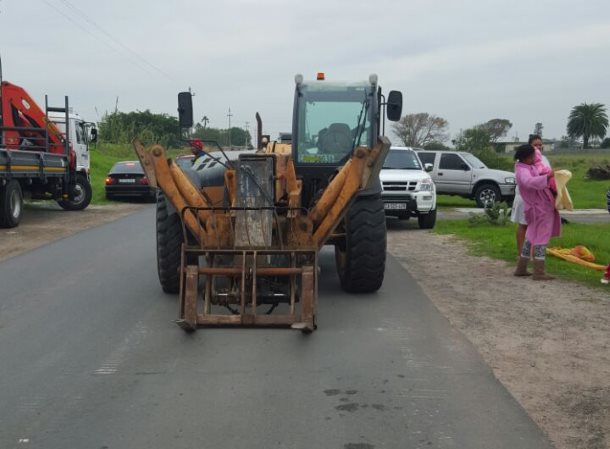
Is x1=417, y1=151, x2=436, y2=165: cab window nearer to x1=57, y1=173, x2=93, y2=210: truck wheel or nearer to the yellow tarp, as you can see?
x1=57, y1=173, x2=93, y2=210: truck wheel

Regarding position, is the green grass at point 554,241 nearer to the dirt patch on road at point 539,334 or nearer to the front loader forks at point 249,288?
the dirt patch on road at point 539,334

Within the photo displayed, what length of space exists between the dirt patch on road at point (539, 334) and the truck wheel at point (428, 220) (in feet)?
16.1

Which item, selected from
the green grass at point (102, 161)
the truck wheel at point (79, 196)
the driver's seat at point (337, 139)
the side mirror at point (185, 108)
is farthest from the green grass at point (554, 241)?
the green grass at point (102, 161)

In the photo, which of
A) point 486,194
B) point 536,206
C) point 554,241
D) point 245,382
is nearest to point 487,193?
point 486,194

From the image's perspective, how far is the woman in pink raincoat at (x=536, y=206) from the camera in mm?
9203

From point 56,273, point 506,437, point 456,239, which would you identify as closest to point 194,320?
point 506,437

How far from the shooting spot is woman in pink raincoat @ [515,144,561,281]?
30.2ft

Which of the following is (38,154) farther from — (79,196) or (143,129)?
(143,129)

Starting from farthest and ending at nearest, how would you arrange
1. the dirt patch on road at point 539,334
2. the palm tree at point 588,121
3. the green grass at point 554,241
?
the palm tree at point 588,121 < the green grass at point 554,241 < the dirt patch on road at point 539,334

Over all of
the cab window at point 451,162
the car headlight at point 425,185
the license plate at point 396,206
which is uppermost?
the cab window at point 451,162

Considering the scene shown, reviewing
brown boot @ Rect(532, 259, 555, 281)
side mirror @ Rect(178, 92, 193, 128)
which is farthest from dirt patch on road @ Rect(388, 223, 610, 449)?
side mirror @ Rect(178, 92, 193, 128)

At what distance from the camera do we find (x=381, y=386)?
5082mm

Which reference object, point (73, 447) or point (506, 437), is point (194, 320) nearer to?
point (73, 447)

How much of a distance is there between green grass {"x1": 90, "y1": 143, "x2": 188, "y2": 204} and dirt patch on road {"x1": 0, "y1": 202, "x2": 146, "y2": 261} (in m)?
3.29
